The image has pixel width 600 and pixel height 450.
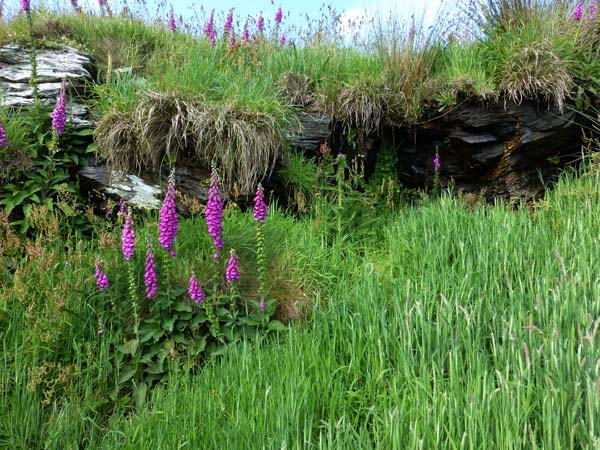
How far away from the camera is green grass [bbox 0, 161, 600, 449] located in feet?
5.53

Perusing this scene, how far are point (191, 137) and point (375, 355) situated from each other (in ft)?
10.1

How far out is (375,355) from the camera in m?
2.30

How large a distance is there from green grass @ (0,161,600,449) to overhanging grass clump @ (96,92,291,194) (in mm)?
815

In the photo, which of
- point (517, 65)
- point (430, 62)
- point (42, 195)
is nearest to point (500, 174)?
point (517, 65)

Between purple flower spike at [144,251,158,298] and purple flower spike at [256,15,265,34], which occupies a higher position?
purple flower spike at [256,15,265,34]

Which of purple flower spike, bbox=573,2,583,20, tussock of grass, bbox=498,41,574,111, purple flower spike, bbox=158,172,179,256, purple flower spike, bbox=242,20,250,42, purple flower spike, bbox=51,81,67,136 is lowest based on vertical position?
purple flower spike, bbox=158,172,179,256

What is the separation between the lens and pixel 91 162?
15.0 ft

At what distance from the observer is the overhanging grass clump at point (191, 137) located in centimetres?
450

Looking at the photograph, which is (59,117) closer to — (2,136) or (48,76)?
(2,136)

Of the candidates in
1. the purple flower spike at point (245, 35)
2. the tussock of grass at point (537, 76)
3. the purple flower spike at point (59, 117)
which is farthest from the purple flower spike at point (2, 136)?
the tussock of grass at point (537, 76)

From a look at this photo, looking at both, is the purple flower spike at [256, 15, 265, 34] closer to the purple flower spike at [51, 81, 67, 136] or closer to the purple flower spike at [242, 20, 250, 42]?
the purple flower spike at [242, 20, 250, 42]

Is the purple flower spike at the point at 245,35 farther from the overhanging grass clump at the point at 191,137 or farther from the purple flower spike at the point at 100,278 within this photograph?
the purple flower spike at the point at 100,278

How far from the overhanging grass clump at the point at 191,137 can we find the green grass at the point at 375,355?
81 cm

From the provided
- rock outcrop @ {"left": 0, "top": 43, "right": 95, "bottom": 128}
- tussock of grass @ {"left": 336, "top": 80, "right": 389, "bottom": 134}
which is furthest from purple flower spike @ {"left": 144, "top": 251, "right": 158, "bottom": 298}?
tussock of grass @ {"left": 336, "top": 80, "right": 389, "bottom": 134}
